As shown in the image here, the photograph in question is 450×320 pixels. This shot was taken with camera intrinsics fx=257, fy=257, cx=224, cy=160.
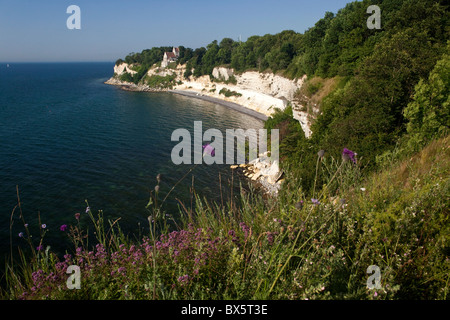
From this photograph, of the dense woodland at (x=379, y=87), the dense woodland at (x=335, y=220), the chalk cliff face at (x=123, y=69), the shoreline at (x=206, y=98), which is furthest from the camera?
the chalk cliff face at (x=123, y=69)

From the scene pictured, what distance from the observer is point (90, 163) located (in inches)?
1094

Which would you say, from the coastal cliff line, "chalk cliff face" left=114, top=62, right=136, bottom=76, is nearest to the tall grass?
the coastal cliff line

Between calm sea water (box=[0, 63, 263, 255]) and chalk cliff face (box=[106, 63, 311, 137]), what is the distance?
7163 millimetres

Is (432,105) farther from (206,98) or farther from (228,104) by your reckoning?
(206,98)

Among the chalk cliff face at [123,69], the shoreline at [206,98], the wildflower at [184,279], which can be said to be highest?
the chalk cliff face at [123,69]

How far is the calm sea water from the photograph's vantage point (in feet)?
63.2

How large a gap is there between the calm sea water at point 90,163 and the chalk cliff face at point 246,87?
7163 mm

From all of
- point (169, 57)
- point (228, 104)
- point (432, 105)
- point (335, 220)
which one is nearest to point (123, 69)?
point (169, 57)

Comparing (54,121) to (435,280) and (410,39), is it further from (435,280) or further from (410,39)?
(435,280)

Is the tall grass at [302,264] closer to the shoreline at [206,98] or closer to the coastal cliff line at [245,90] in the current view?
the coastal cliff line at [245,90]

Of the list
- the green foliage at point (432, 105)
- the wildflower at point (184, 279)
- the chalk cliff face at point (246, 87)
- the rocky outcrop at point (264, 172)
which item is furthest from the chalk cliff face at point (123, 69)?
the wildflower at point (184, 279)

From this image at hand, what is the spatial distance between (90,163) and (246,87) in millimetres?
51152

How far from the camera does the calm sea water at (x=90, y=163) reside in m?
19.2

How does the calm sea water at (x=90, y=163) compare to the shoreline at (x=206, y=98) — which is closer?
the calm sea water at (x=90, y=163)
